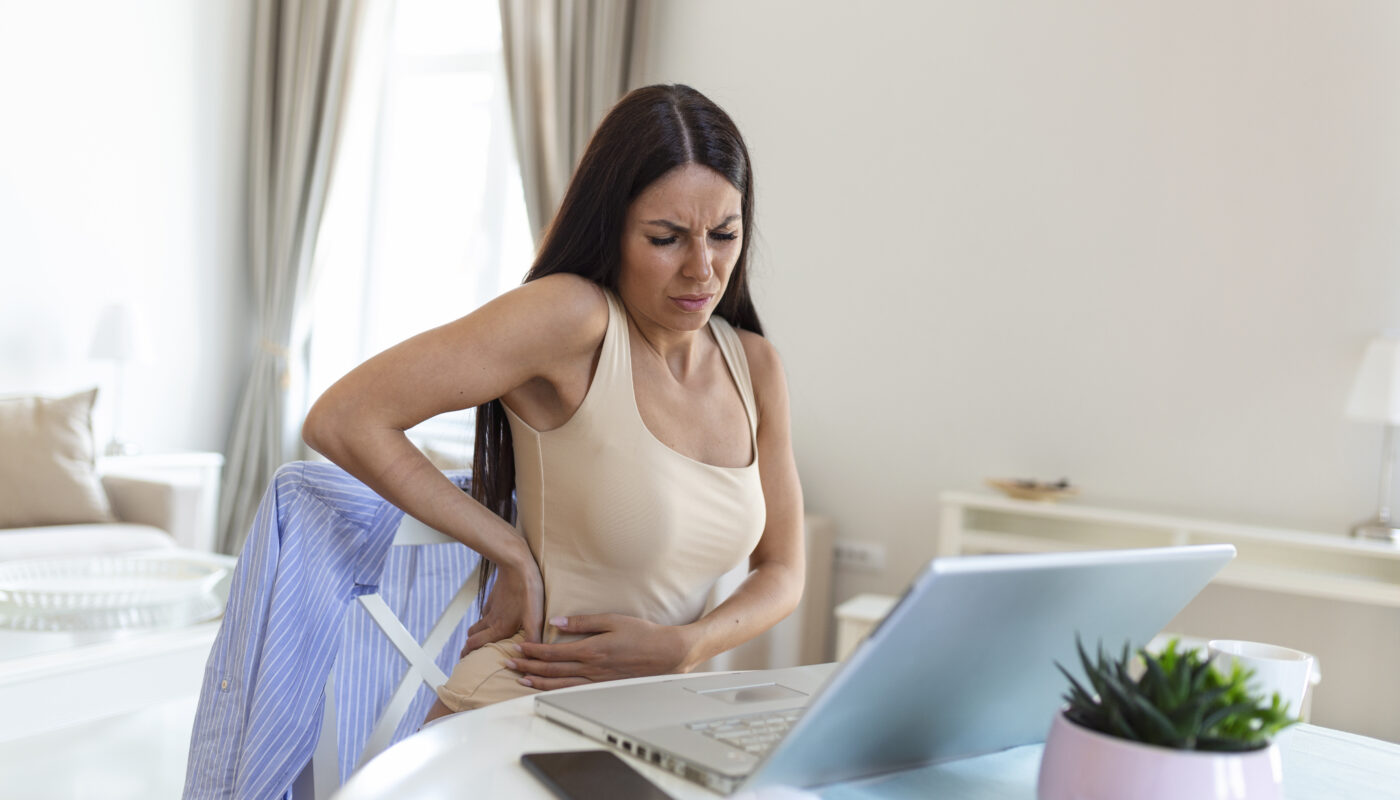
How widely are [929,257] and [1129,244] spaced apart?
588 millimetres

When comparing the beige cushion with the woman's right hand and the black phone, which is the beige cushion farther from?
the black phone

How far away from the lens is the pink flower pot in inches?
22.8

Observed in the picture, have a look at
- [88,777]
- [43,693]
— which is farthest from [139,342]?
[43,693]

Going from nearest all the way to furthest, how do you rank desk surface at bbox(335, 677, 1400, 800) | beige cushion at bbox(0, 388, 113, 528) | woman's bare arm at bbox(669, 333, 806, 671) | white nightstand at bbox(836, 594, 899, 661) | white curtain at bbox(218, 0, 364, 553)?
desk surface at bbox(335, 677, 1400, 800)
woman's bare arm at bbox(669, 333, 806, 671)
white nightstand at bbox(836, 594, 899, 661)
beige cushion at bbox(0, 388, 113, 528)
white curtain at bbox(218, 0, 364, 553)

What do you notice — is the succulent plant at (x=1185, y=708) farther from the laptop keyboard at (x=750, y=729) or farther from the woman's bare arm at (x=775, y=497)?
the woman's bare arm at (x=775, y=497)

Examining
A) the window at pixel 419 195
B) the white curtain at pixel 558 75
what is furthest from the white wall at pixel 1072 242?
the window at pixel 419 195

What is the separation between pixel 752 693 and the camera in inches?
36.1

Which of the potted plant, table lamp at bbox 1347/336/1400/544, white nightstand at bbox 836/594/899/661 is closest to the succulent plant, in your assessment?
the potted plant

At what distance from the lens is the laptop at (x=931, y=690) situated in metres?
0.62

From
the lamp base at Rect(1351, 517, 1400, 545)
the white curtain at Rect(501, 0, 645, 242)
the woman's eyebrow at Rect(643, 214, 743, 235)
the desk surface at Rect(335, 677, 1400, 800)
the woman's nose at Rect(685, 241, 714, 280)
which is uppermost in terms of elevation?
the white curtain at Rect(501, 0, 645, 242)

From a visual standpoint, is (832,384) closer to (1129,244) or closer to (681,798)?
(1129,244)

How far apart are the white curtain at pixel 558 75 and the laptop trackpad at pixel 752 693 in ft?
10.6

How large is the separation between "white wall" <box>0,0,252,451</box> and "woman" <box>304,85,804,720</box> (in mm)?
3440

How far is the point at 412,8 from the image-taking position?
476cm
